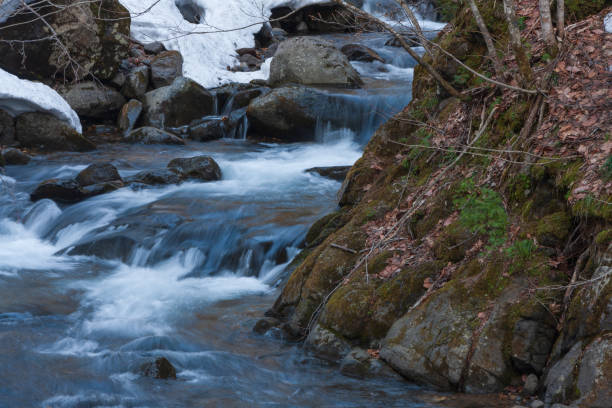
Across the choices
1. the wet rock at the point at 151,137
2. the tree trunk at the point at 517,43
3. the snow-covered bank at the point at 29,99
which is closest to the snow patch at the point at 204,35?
the wet rock at the point at 151,137

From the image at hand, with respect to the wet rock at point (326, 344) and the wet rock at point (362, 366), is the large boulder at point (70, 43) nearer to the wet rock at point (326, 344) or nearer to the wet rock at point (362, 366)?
the wet rock at point (326, 344)

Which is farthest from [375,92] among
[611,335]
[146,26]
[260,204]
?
[611,335]

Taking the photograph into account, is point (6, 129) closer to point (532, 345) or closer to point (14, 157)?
point (14, 157)

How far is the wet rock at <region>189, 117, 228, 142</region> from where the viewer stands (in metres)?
16.1

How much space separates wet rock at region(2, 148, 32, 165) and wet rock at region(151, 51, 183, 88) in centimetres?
520

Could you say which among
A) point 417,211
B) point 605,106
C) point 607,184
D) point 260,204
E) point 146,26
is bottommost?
point 260,204

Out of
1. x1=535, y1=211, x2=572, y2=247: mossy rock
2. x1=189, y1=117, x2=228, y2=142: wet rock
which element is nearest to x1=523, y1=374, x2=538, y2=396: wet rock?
x1=535, y1=211, x2=572, y2=247: mossy rock

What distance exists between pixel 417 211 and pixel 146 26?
16.8 m

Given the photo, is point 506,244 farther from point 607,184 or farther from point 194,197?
point 194,197

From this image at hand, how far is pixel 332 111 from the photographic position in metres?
15.4

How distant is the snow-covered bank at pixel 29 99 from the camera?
14.1m

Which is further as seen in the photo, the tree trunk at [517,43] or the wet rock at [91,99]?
the wet rock at [91,99]

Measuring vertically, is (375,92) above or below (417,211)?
above

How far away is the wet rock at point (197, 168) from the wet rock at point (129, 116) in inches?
174
